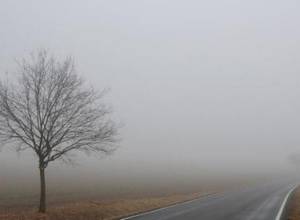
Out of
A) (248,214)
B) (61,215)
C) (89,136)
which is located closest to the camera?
(61,215)

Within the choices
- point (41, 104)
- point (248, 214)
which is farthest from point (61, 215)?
point (248, 214)

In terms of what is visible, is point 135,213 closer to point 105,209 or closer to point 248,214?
point 105,209

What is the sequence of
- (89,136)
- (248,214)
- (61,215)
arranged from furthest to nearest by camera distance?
(248,214) < (89,136) < (61,215)

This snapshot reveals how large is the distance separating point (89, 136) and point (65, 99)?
235 centimetres

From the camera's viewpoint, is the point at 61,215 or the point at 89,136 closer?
the point at 61,215

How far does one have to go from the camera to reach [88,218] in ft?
Answer: 83.1

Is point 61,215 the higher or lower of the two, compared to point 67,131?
lower

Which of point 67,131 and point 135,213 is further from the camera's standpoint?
point 135,213

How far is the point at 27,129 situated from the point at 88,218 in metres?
5.27

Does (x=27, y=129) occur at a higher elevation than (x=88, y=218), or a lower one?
higher

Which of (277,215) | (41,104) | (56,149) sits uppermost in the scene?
(41,104)

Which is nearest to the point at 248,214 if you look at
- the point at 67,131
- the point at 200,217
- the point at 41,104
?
the point at 200,217

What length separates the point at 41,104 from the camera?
82.9 ft

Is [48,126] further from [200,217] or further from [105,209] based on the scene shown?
[200,217]
